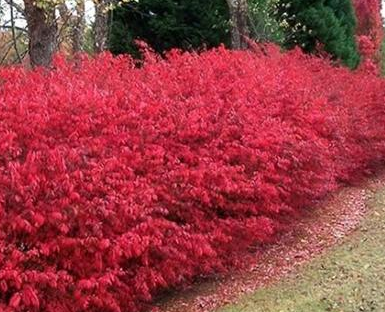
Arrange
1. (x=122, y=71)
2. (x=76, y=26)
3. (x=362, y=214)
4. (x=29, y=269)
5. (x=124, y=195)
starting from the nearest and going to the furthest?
(x=29, y=269), (x=124, y=195), (x=122, y=71), (x=362, y=214), (x=76, y=26)

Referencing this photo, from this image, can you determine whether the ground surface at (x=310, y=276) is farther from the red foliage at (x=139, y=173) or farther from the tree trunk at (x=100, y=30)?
the tree trunk at (x=100, y=30)

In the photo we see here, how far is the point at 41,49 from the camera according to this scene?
9062 mm

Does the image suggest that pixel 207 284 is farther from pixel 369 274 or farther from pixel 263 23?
pixel 263 23

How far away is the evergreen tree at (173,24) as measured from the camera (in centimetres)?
1294

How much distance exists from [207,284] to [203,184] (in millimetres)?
1038

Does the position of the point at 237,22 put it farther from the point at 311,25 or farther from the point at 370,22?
the point at 370,22

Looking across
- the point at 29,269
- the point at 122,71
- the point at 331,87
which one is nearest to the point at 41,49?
the point at 122,71

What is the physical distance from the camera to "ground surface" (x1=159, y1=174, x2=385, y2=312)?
5.54 m

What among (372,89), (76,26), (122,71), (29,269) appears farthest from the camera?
(76,26)

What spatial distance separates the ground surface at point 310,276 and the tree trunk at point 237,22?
4.68 meters

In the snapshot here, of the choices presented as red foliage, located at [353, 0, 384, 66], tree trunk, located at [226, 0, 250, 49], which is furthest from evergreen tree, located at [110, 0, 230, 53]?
red foliage, located at [353, 0, 384, 66]

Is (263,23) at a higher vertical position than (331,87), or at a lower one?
higher

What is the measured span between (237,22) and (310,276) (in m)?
6.86

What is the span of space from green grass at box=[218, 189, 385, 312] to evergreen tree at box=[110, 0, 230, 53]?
685cm
